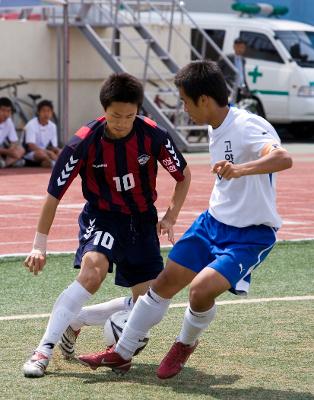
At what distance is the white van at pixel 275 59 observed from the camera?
24609mm

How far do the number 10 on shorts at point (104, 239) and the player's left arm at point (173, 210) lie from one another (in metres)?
0.31

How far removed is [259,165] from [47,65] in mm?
17166

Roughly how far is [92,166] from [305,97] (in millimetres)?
18708

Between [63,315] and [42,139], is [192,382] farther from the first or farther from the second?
[42,139]

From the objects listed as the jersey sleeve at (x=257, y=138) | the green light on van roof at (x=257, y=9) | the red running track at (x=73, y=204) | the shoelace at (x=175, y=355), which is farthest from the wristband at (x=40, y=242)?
the green light on van roof at (x=257, y=9)

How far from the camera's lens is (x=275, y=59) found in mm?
25016

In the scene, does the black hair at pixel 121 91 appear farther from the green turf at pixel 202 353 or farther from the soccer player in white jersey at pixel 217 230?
the green turf at pixel 202 353

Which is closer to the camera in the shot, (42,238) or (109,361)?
(109,361)

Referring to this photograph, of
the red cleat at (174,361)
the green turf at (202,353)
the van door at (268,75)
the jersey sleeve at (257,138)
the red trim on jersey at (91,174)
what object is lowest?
the van door at (268,75)

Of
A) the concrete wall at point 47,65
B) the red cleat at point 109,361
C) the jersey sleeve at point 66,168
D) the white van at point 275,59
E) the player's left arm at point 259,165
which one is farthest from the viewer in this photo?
the white van at point 275,59

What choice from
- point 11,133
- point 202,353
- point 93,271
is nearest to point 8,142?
point 11,133

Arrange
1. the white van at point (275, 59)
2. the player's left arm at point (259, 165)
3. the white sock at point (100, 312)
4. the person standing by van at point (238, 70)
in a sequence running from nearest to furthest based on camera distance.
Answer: the player's left arm at point (259, 165), the white sock at point (100, 312), the person standing by van at point (238, 70), the white van at point (275, 59)

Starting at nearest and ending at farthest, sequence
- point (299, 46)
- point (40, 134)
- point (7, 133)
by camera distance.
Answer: point (7, 133), point (40, 134), point (299, 46)

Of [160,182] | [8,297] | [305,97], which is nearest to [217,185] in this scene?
[8,297]
